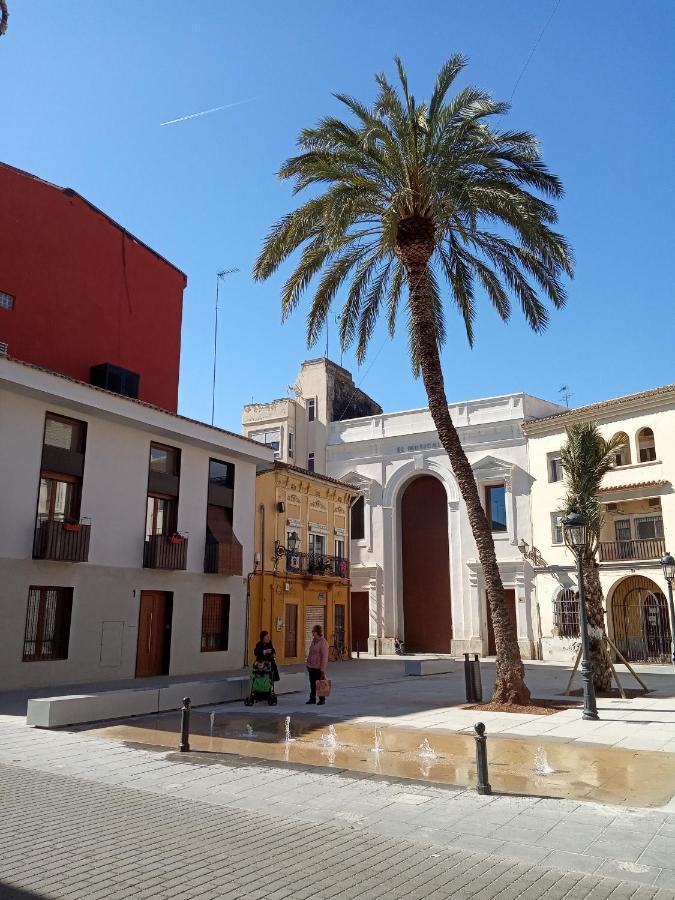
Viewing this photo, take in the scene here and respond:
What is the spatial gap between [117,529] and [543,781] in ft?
52.6

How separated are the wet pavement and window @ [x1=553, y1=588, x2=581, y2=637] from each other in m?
22.1

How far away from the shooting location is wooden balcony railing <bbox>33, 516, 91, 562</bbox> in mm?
18781

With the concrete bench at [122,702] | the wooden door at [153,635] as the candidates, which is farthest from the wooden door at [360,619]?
the concrete bench at [122,702]

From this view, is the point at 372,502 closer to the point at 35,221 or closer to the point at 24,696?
the point at 35,221

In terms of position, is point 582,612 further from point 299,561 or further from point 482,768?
point 299,561

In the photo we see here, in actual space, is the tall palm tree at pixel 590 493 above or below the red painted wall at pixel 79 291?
below

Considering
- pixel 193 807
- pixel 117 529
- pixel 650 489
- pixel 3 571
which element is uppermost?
pixel 650 489

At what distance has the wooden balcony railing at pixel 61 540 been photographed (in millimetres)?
18781

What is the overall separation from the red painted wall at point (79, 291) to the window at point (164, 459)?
3.69 meters

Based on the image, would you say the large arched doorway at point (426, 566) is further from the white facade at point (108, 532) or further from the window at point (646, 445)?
the white facade at point (108, 532)

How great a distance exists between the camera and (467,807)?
707cm

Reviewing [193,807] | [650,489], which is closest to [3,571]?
[193,807]

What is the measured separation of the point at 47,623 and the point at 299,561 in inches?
514

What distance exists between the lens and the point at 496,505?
37156 mm
